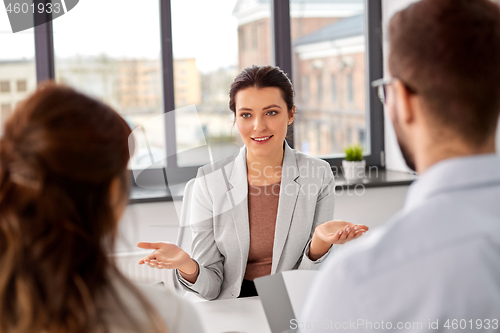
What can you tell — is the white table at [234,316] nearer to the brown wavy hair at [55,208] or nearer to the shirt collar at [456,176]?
the brown wavy hair at [55,208]

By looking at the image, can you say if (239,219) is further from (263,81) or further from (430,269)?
(430,269)

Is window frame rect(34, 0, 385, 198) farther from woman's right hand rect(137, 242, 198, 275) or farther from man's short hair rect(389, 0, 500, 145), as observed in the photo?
man's short hair rect(389, 0, 500, 145)

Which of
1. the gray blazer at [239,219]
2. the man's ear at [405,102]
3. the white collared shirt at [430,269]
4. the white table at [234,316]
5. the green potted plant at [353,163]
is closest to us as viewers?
the white collared shirt at [430,269]

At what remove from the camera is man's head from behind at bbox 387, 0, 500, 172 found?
0.61 meters

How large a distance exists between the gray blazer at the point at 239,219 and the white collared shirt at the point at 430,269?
108 centimetres

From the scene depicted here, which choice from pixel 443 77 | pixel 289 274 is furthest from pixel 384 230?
pixel 289 274

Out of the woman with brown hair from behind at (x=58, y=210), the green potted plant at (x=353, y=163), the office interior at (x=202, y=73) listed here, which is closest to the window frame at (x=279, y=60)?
the office interior at (x=202, y=73)

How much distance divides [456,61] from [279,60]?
2.43 metres

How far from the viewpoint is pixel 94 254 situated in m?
0.64

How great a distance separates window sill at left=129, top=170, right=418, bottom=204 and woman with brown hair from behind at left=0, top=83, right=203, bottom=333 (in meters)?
1.88

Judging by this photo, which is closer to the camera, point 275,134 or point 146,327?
point 146,327

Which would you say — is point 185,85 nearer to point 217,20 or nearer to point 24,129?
point 217,20

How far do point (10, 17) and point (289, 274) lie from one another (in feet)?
7.33

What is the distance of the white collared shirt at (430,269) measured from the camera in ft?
1.73
